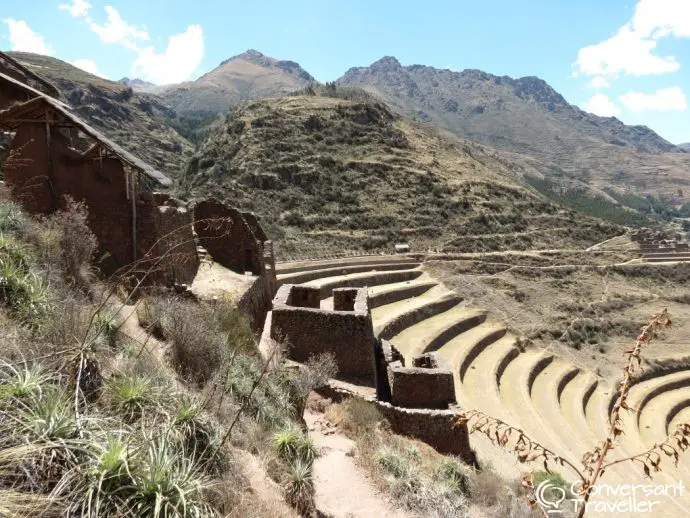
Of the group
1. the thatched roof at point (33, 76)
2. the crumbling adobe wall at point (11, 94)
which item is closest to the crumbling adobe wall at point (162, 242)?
the crumbling adobe wall at point (11, 94)

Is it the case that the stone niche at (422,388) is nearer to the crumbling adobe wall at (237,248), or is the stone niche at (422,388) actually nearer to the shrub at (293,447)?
the shrub at (293,447)

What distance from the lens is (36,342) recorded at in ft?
17.9

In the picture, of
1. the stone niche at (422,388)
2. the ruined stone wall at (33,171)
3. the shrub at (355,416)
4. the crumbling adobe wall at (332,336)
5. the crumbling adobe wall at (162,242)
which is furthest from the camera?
the crumbling adobe wall at (332,336)

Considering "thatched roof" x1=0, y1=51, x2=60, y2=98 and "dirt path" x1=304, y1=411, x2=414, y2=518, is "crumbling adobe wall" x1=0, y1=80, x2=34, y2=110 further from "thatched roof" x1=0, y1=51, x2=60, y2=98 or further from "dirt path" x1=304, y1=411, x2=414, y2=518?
"dirt path" x1=304, y1=411, x2=414, y2=518

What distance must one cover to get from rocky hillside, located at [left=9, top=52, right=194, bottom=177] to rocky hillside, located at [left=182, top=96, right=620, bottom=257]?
2238 cm

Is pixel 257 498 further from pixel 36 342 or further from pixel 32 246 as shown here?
pixel 32 246

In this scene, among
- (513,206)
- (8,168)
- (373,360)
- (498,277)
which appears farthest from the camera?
(513,206)

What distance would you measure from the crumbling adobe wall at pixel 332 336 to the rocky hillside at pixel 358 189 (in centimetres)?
3100

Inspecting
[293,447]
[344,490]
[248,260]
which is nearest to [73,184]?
[248,260]

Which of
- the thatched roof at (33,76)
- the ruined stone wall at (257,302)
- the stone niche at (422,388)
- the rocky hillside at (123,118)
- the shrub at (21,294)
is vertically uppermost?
the rocky hillside at (123,118)

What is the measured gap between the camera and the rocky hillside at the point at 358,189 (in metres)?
52.5

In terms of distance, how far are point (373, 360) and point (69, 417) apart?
10397mm

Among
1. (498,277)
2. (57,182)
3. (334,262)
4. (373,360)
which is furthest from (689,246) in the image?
(57,182)

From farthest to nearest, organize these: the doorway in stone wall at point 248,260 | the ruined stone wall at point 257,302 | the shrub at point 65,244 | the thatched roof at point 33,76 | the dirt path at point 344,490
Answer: the thatched roof at point 33,76, the doorway in stone wall at point 248,260, the ruined stone wall at point 257,302, the shrub at point 65,244, the dirt path at point 344,490
